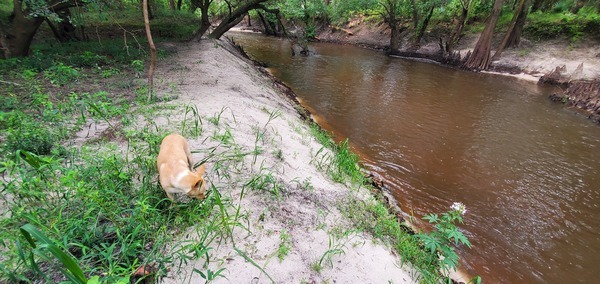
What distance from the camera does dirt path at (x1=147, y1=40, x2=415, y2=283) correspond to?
238 cm

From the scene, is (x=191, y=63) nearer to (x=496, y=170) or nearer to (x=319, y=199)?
(x=319, y=199)

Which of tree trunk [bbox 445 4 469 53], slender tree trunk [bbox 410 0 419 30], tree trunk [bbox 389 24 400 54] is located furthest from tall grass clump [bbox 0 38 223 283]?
slender tree trunk [bbox 410 0 419 30]

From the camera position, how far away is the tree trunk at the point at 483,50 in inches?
682

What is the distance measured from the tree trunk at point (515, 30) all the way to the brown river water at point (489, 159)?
469cm

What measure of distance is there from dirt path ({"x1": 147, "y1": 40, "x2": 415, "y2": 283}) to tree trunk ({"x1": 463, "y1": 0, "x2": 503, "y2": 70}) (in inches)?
694

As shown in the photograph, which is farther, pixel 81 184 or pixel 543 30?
pixel 543 30

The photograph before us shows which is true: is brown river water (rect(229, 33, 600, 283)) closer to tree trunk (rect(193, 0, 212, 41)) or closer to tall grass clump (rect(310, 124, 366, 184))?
tall grass clump (rect(310, 124, 366, 184))

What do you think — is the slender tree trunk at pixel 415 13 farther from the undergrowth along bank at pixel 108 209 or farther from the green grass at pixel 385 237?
the undergrowth along bank at pixel 108 209

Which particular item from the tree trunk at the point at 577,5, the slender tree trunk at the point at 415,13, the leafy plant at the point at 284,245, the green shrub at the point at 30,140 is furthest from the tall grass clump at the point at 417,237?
the tree trunk at the point at 577,5

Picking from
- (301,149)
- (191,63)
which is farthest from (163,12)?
(301,149)

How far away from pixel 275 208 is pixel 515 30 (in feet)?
71.4

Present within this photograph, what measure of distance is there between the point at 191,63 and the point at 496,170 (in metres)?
9.27

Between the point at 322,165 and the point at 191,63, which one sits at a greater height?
the point at 191,63

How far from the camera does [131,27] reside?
14.1 metres
